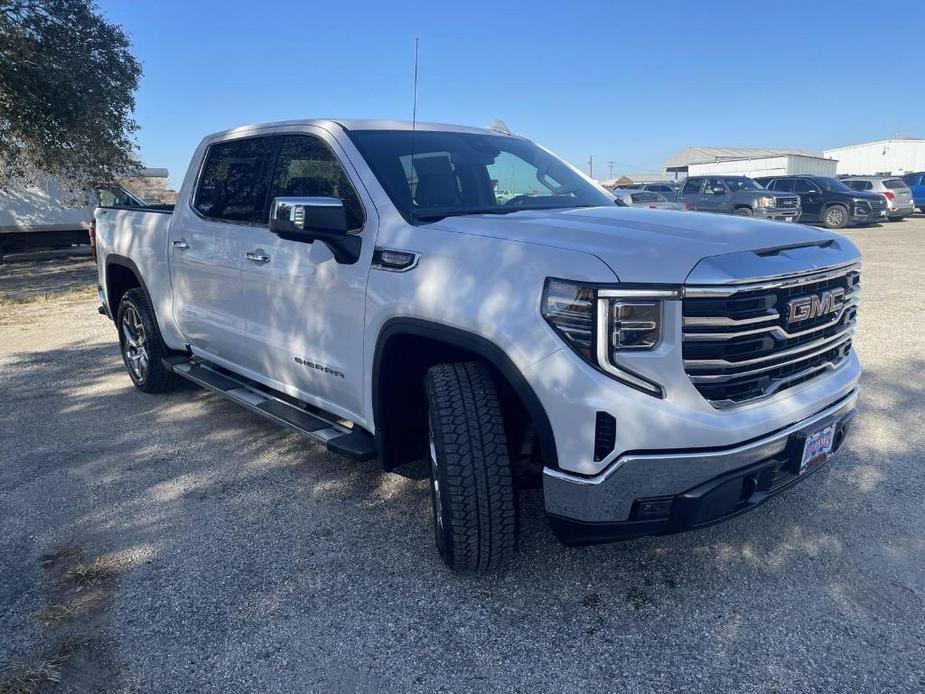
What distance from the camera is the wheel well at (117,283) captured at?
19.5 ft

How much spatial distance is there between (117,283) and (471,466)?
4.60 meters

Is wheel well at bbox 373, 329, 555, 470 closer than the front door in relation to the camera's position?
Yes

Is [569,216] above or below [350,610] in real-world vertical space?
above

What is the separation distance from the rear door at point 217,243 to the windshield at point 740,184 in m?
18.4

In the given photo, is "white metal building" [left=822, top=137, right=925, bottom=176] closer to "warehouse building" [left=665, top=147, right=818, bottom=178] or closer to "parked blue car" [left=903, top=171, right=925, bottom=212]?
"warehouse building" [left=665, top=147, right=818, bottom=178]

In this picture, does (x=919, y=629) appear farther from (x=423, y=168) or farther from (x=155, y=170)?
(x=155, y=170)

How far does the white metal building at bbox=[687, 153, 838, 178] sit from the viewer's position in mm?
50219

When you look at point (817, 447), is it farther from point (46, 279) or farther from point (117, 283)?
point (46, 279)

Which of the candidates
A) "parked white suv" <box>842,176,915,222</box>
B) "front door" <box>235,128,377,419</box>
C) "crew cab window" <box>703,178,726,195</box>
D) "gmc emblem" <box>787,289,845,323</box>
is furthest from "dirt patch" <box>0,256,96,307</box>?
"parked white suv" <box>842,176,915,222</box>

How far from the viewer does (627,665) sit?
251 cm

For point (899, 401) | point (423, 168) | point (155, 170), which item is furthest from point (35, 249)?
point (899, 401)

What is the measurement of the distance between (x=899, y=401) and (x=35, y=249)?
1904 centimetres

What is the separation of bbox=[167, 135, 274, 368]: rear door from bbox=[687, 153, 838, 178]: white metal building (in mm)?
48515

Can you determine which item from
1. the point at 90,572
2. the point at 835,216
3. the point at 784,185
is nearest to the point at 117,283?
the point at 90,572
